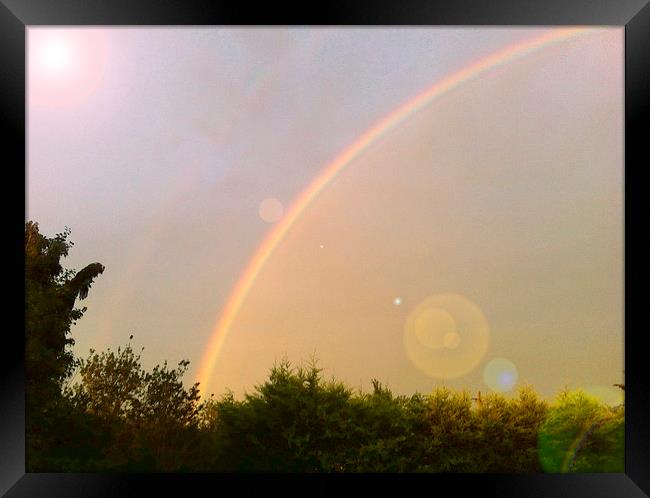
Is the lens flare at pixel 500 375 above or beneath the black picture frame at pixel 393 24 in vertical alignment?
above

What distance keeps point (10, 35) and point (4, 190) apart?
0.50 m

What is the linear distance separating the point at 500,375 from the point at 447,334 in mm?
798

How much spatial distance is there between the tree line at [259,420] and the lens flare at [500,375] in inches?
7.0

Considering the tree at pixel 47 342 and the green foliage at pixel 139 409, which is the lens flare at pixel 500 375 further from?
the tree at pixel 47 342

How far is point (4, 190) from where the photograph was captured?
1803 millimetres

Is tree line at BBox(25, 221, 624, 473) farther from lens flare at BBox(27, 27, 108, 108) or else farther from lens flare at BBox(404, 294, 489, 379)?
lens flare at BBox(27, 27, 108, 108)

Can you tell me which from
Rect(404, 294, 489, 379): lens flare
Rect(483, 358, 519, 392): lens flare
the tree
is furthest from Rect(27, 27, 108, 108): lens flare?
Rect(483, 358, 519, 392): lens flare

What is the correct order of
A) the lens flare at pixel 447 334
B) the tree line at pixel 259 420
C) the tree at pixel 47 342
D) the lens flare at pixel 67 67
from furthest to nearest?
the lens flare at pixel 67 67 → the lens flare at pixel 447 334 → the tree at pixel 47 342 → the tree line at pixel 259 420

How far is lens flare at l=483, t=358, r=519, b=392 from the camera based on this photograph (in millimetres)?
6539

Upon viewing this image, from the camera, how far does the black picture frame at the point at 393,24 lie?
1.72 meters

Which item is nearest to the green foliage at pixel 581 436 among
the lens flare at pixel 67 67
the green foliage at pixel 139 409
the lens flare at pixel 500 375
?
the lens flare at pixel 500 375

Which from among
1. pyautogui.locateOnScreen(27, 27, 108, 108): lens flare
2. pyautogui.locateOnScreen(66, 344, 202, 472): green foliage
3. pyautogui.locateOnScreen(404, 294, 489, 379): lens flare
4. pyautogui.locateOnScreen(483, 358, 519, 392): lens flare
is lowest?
pyautogui.locateOnScreen(66, 344, 202, 472): green foliage

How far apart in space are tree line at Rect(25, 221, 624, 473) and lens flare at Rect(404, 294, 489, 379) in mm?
658

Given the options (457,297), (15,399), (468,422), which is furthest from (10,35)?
(457,297)
